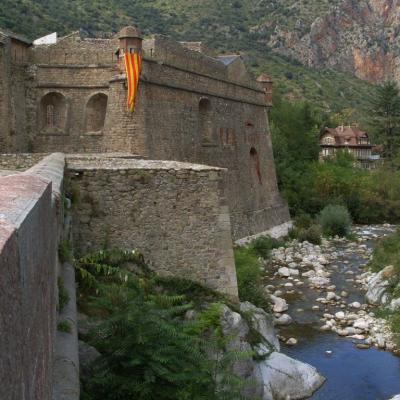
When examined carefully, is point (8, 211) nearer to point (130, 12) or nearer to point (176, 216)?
point (176, 216)

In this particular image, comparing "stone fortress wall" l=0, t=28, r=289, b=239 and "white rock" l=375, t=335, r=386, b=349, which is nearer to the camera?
"white rock" l=375, t=335, r=386, b=349

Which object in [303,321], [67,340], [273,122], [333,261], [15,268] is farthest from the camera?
[273,122]

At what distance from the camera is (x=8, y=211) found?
2.56m

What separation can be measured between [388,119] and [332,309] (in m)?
38.3

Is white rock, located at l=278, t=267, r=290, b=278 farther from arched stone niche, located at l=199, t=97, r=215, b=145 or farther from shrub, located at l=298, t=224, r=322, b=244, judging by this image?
shrub, located at l=298, t=224, r=322, b=244

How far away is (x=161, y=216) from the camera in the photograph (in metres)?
9.16

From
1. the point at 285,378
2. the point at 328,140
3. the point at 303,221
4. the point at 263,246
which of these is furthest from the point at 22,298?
the point at 328,140

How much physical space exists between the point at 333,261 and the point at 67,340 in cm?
2069

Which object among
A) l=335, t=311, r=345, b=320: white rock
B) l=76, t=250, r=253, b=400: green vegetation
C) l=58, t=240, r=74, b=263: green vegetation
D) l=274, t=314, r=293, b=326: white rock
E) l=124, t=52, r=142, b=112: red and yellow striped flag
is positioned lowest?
l=335, t=311, r=345, b=320: white rock

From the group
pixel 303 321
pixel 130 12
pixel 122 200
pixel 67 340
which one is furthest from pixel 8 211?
pixel 130 12

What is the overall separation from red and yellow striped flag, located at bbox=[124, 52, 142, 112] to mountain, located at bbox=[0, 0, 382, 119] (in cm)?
3043

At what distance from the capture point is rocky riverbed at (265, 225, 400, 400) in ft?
43.7

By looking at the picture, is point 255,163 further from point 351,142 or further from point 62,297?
point 351,142

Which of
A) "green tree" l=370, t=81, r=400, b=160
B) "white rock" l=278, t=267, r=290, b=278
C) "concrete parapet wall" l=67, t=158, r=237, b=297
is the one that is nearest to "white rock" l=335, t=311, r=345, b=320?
"white rock" l=278, t=267, r=290, b=278
